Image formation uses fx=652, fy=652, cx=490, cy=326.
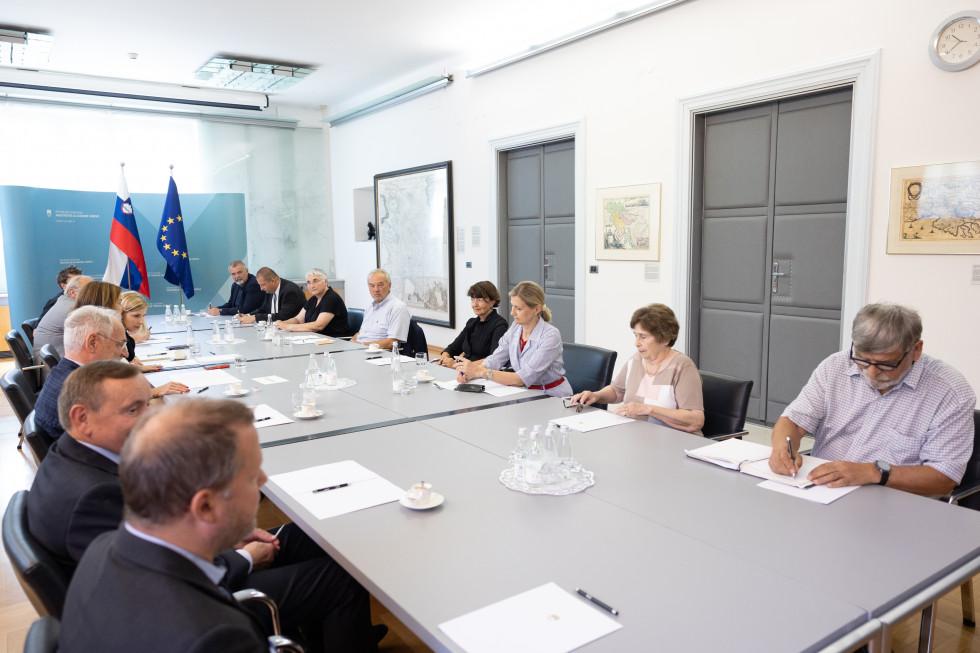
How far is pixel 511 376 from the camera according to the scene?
3.53 meters

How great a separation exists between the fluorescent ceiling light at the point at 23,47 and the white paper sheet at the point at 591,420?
6.98 meters

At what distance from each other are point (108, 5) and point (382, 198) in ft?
13.4

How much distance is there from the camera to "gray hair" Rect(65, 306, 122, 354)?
287 cm

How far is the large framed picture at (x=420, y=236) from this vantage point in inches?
321

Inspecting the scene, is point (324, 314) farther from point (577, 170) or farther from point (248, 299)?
point (577, 170)

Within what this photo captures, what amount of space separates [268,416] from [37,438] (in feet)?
2.73

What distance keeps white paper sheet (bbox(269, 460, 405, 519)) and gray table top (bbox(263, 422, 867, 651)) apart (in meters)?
0.03

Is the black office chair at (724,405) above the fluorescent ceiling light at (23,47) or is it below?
below

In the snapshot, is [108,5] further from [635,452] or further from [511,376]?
[635,452]

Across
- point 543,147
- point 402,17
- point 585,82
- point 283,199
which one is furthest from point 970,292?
point 283,199

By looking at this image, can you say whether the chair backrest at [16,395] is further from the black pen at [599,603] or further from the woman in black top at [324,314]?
the woman in black top at [324,314]

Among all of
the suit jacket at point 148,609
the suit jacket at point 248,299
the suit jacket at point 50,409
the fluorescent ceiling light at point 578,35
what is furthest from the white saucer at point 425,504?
the suit jacket at point 248,299

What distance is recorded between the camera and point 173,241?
8.76 meters

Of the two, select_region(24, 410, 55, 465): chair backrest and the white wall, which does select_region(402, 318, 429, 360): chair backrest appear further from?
select_region(24, 410, 55, 465): chair backrest
